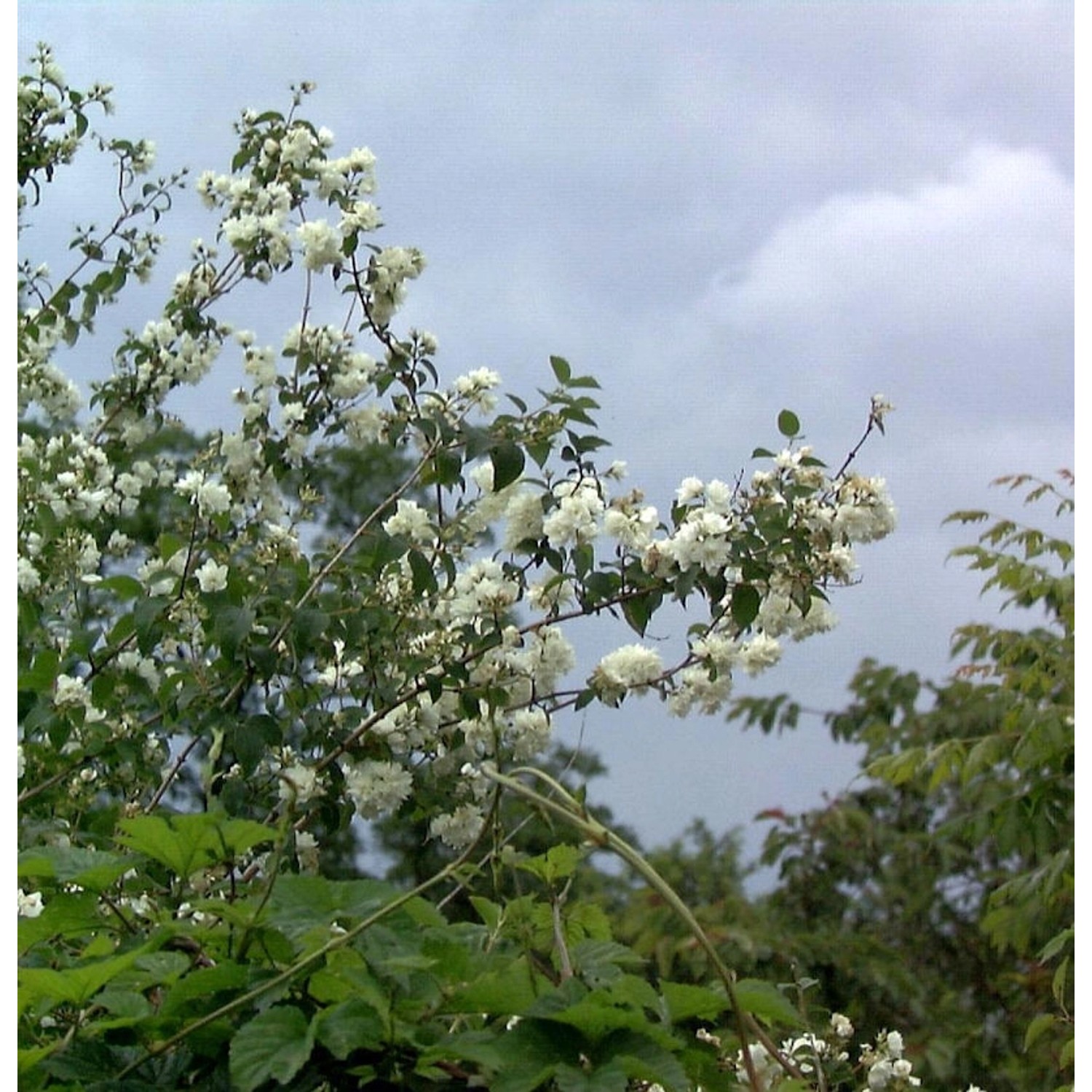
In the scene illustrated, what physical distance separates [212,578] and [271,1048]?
138cm

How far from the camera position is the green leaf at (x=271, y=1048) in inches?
35.5

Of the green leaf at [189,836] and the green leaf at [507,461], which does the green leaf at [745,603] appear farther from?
the green leaf at [189,836]

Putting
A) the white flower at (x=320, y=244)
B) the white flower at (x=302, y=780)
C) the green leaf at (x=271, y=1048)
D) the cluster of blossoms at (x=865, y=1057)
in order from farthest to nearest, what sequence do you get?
the white flower at (x=320, y=244) < the white flower at (x=302, y=780) < the cluster of blossoms at (x=865, y=1057) < the green leaf at (x=271, y=1048)

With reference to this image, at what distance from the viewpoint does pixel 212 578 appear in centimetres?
223

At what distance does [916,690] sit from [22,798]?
5.04m

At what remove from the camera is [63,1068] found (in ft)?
3.29

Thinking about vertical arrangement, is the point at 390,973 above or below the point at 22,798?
below

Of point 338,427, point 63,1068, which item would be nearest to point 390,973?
point 63,1068

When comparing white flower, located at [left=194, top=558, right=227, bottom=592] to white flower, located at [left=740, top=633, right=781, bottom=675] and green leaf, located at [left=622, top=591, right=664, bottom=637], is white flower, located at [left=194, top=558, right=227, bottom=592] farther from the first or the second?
white flower, located at [left=740, top=633, right=781, bottom=675]

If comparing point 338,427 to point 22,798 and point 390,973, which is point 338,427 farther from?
point 390,973

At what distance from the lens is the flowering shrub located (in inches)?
39.5

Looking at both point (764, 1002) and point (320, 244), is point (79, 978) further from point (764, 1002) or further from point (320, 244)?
point (320, 244)

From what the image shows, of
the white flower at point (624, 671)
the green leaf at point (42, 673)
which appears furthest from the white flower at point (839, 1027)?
the green leaf at point (42, 673)
